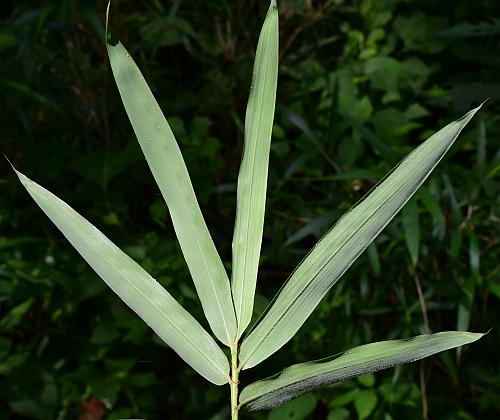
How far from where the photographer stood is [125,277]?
43 centimetres

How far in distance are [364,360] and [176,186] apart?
6.0 inches

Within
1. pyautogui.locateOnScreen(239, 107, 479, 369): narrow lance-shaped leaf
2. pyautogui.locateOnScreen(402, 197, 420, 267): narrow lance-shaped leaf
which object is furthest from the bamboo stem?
pyautogui.locateOnScreen(402, 197, 420, 267): narrow lance-shaped leaf

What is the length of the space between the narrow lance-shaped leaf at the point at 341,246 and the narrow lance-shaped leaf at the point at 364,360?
0.11 ft

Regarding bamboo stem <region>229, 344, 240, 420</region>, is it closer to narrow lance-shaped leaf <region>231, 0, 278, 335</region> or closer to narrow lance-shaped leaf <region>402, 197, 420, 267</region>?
narrow lance-shaped leaf <region>231, 0, 278, 335</region>

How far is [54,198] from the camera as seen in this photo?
43 centimetres

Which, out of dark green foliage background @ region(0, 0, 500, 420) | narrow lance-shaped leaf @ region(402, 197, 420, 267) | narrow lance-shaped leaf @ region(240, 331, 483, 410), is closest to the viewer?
narrow lance-shaped leaf @ region(240, 331, 483, 410)

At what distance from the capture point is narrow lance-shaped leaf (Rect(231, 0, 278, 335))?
1.46ft

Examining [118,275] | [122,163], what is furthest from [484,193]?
[118,275]

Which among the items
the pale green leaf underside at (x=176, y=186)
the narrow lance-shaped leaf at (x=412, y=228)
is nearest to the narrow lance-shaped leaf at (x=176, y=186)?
the pale green leaf underside at (x=176, y=186)

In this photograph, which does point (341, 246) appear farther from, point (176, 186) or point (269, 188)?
point (269, 188)

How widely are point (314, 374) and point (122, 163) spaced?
0.93 meters

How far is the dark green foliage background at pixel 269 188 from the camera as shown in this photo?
1.16 meters

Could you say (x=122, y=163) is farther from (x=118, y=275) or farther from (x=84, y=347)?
(x=118, y=275)

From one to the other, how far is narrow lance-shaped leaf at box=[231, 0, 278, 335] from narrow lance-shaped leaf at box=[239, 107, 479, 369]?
26 millimetres
